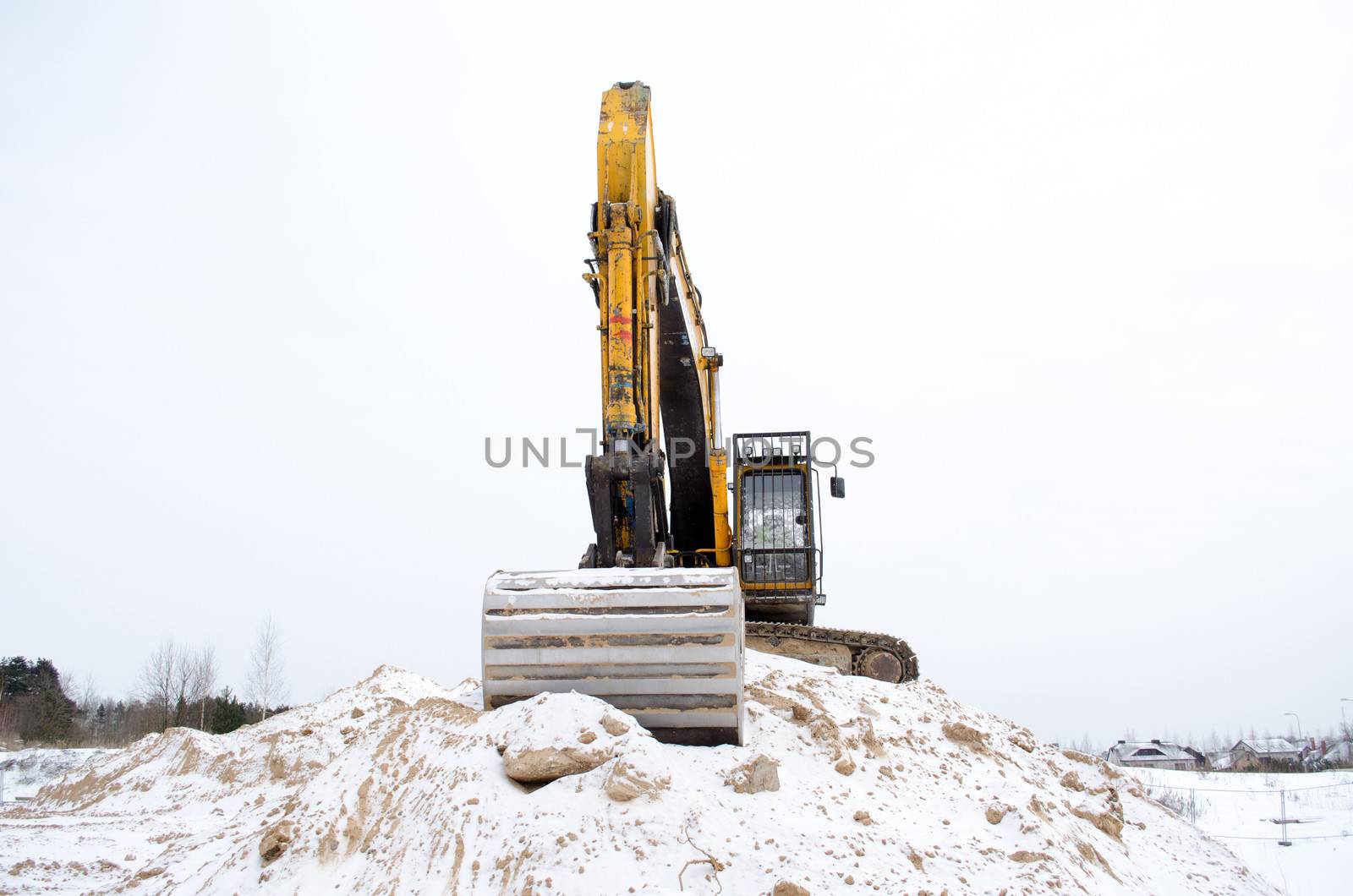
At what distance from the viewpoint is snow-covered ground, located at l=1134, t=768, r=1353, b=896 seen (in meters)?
11.2

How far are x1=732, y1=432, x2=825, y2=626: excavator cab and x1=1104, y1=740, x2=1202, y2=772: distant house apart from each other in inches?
909

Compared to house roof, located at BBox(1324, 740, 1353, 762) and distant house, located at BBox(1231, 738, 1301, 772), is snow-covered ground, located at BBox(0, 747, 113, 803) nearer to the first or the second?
distant house, located at BBox(1231, 738, 1301, 772)

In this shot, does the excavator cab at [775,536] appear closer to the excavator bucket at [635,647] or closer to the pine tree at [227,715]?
the excavator bucket at [635,647]

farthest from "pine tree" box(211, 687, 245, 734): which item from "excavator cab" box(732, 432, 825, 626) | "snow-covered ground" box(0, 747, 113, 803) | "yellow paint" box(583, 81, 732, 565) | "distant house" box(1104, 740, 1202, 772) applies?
"distant house" box(1104, 740, 1202, 772)

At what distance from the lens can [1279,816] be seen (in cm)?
1445

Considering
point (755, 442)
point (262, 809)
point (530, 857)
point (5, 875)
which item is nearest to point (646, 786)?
point (530, 857)

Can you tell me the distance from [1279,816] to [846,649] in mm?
6811

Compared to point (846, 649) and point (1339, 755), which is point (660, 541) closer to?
point (846, 649)

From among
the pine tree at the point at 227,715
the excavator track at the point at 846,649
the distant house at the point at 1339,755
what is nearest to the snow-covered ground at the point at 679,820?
the excavator track at the point at 846,649

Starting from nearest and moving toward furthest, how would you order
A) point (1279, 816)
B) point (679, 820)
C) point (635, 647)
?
1. point (679, 820)
2. point (635, 647)
3. point (1279, 816)

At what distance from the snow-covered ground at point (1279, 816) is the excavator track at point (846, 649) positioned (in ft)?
12.9

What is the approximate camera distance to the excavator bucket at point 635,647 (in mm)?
6504

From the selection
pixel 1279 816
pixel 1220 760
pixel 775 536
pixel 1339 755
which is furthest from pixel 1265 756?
pixel 775 536

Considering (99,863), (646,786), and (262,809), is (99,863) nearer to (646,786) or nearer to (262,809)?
(262,809)
